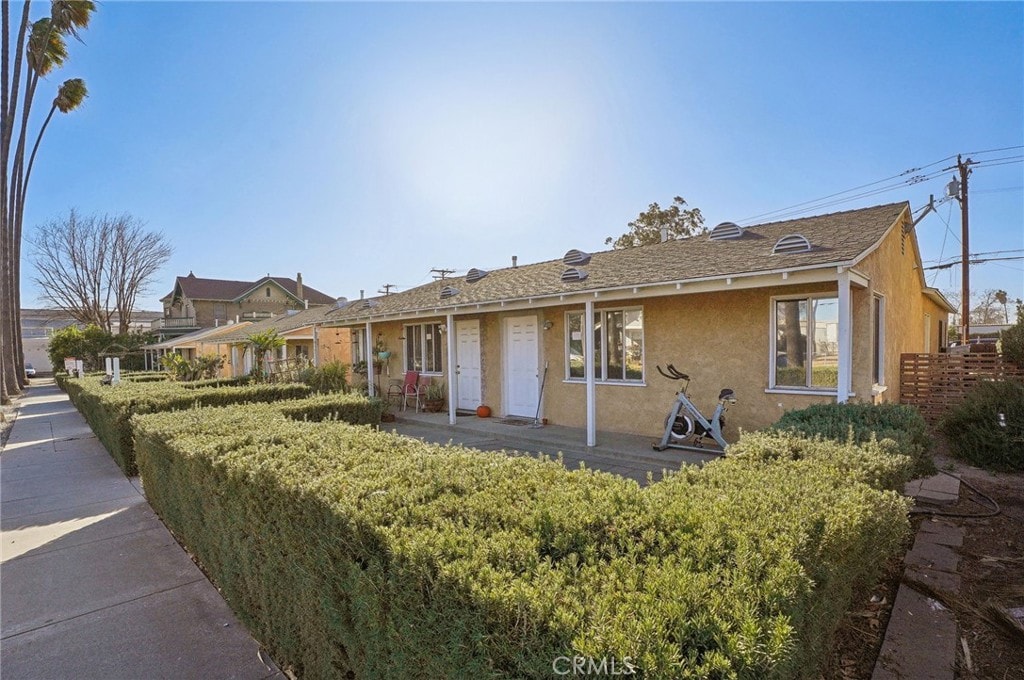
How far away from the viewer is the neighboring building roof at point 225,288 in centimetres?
4416

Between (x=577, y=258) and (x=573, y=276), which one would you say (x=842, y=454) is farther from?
(x=577, y=258)

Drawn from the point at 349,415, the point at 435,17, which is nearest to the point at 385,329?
the point at 349,415

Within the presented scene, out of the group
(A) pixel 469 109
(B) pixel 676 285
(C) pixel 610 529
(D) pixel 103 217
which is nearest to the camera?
(C) pixel 610 529

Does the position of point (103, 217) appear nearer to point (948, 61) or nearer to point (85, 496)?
point (85, 496)

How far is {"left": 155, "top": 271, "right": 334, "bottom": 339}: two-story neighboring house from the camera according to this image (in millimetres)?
43344

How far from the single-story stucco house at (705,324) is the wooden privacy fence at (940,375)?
571 mm

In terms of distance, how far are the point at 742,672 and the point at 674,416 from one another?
6.82 metres

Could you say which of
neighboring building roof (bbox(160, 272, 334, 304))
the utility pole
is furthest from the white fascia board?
neighboring building roof (bbox(160, 272, 334, 304))

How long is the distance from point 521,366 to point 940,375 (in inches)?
339

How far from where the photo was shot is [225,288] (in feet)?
152

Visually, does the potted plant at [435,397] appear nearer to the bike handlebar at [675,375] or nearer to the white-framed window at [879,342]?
the bike handlebar at [675,375]

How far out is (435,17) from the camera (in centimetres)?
789

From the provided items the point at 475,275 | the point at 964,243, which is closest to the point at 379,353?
the point at 475,275

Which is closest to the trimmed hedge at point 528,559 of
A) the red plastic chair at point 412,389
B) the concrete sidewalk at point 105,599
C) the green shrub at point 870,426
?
the concrete sidewalk at point 105,599
